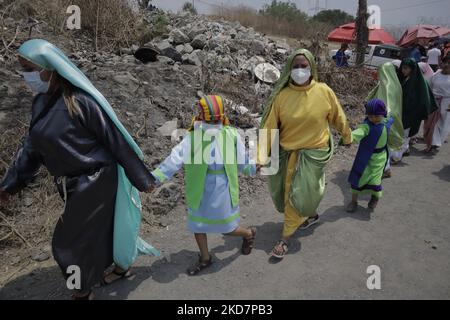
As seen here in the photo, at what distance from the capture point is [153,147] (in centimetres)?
496

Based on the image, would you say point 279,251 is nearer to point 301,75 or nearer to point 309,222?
point 309,222

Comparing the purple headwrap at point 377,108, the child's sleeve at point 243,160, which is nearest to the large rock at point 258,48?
the purple headwrap at point 377,108

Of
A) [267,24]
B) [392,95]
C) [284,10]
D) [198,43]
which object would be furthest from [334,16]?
[392,95]

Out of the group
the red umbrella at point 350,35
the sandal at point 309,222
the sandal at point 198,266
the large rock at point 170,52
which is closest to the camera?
the sandal at point 198,266

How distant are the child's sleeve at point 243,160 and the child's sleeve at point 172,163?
1.38 ft

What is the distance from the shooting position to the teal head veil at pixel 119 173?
2.40 metres

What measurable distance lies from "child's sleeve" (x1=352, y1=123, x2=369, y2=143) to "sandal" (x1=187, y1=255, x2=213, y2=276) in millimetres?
1909

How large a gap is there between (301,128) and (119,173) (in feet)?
5.46

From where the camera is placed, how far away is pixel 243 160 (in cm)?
318

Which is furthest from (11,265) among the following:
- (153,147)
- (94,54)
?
(94,54)

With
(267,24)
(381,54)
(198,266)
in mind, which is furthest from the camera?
(267,24)

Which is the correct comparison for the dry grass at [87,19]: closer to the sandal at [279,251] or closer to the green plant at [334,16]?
the sandal at [279,251]
